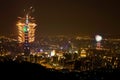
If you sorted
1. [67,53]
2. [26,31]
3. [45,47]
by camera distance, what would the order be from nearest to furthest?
[67,53] → [26,31] → [45,47]

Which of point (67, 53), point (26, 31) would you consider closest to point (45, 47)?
point (26, 31)

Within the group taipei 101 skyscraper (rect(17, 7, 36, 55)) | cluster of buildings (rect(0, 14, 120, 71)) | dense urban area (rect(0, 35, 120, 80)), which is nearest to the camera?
dense urban area (rect(0, 35, 120, 80))

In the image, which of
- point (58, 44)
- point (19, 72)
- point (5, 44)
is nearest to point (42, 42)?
point (58, 44)

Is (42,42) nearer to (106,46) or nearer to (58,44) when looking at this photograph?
(58,44)

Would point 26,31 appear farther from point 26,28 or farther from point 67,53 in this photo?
point 67,53

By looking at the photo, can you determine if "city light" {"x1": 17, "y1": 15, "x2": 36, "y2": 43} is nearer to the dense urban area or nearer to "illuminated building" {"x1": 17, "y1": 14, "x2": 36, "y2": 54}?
"illuminated building" {"x1": 17, "y1": 14, "x2": 36, "y2": 54}

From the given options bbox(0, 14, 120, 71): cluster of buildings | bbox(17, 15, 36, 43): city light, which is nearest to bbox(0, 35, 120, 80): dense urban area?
bbox(0, 14, 120, 71): cluster of buildings

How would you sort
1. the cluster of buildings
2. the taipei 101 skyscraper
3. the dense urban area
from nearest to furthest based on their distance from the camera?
the dense urban area, the cluster of buildings, the taipei 101 skyscraper

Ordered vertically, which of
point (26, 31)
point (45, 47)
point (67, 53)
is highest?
point (26, 31)
